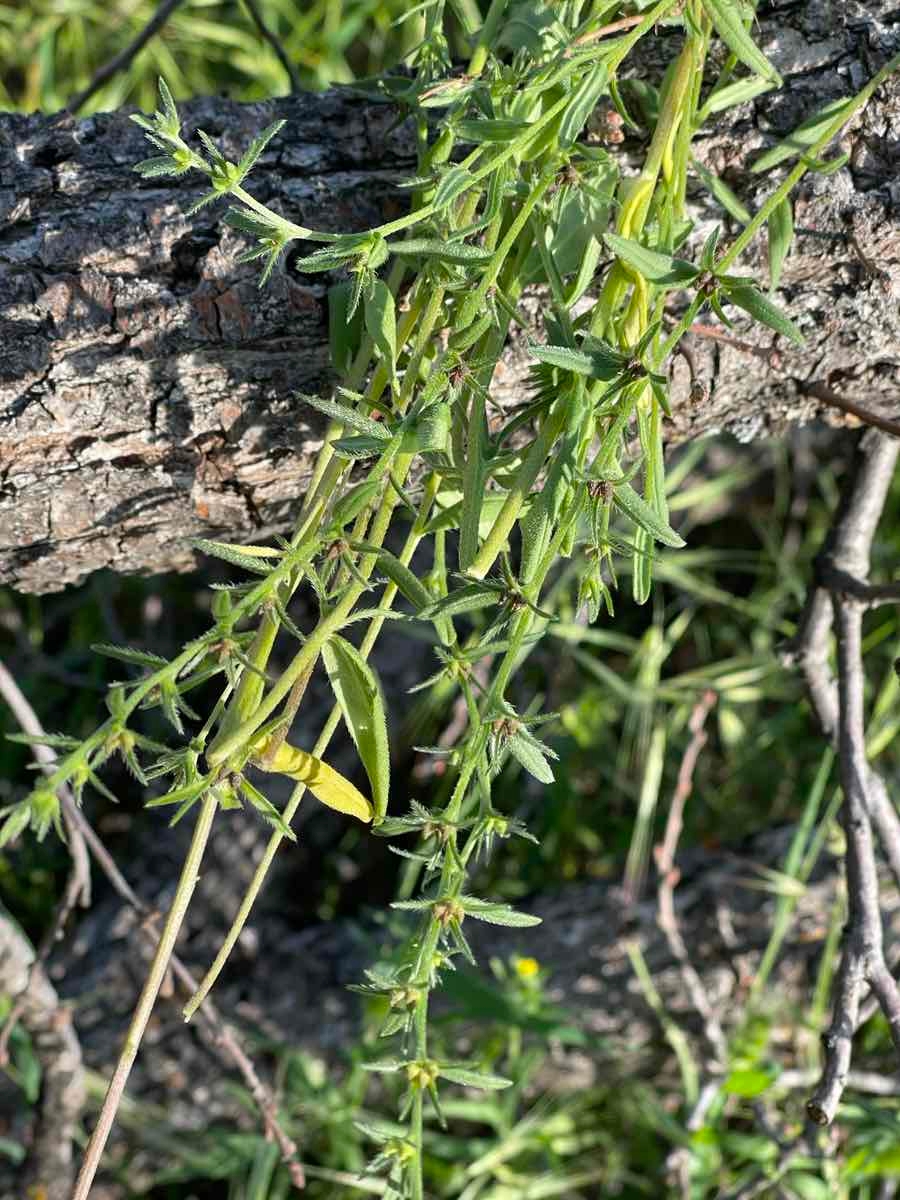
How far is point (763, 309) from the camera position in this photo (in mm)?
650

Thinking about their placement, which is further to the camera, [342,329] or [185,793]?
[342,329]

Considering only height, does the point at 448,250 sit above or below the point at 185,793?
above

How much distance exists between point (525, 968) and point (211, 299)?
953mm

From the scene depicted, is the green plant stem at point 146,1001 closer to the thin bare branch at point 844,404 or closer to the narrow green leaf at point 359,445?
the narrow green leaf at point 359,445

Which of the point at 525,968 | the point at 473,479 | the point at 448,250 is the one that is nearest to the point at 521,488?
the point at 473,479

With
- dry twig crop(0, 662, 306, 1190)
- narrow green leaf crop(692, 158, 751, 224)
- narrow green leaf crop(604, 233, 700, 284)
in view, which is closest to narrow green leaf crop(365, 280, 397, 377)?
narrow green leaf crop(604, 233, 700, 284)

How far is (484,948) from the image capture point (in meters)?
1.59

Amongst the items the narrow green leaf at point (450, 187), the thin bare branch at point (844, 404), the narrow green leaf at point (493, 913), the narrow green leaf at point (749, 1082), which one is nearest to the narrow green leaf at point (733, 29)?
the narrow green leaf at point (450, 187)

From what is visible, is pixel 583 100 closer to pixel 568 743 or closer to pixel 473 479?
pixel 473 479

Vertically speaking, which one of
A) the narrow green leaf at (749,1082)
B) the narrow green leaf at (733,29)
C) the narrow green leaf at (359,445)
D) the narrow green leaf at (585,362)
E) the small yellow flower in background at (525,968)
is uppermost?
the narrow green leaf at (733,29)

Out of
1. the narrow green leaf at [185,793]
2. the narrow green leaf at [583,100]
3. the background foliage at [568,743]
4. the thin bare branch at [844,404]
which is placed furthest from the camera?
the background foliage at [568,743]

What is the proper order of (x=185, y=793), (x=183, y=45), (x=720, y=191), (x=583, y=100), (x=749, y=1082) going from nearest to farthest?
(x=185, y=793)
(x=583, y=100)
(x=720, y=191)
(x=749, y=1082)
(x=183, y=45)

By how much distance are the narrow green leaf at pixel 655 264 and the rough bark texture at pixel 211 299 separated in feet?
0.70

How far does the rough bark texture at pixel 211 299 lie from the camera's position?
836 mm
